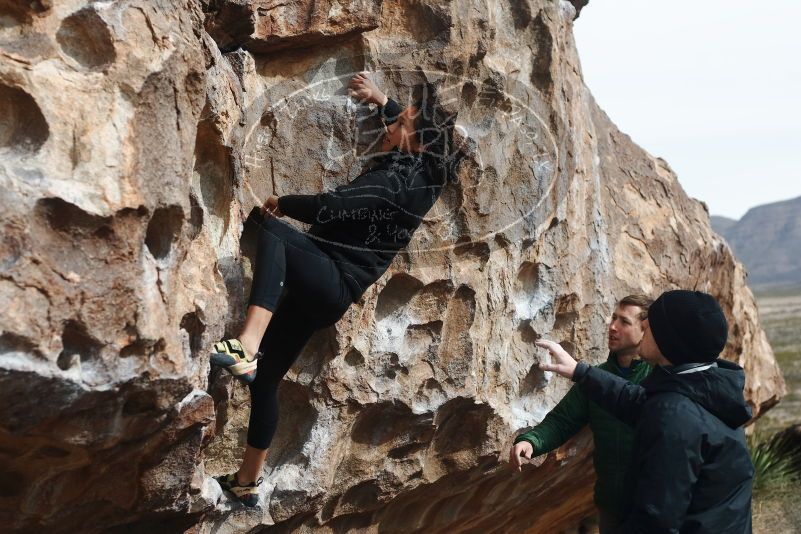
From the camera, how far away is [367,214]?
4.38 meters

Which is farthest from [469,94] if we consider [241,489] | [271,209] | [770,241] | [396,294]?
[770,241]

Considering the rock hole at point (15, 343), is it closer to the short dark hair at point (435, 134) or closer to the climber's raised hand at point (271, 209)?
the climber's raised hand at point (271, 209)

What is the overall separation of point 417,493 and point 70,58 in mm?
3403

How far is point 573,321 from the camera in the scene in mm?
6176

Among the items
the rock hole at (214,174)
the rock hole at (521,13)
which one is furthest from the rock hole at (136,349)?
the rock hole at (521,13)

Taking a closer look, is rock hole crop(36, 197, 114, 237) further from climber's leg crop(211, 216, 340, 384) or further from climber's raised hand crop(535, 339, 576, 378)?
climber's raised hand crop(535, 339, 576, 378)

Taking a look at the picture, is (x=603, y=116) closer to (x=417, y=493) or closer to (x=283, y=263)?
(x=417, y=493)

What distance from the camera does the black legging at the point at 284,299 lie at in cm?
410

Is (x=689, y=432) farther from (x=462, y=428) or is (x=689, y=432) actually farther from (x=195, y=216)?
(x=462, y=428)

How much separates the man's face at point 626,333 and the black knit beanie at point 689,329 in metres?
1.31

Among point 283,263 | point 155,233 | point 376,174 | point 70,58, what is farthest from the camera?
point 376,174

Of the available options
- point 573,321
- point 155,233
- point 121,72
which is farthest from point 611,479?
point 121,72

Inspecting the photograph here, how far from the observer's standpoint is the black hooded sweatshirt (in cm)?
337

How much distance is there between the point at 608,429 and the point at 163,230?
238 centimetres
